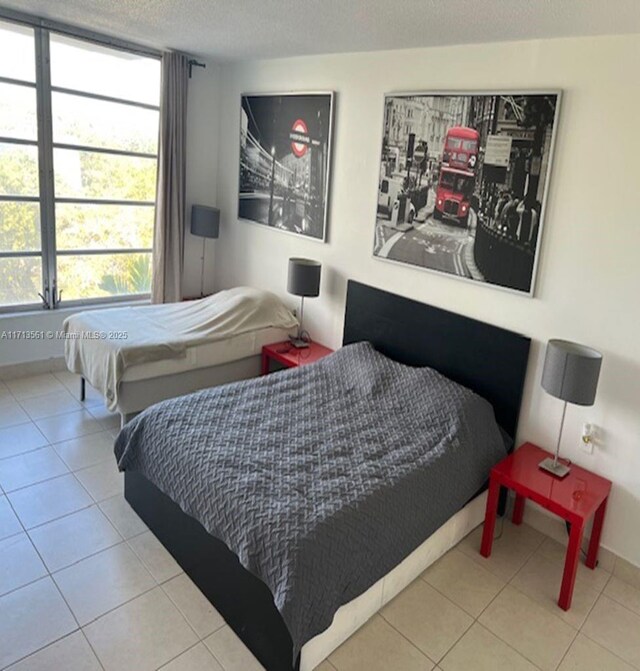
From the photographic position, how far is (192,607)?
2.25 m

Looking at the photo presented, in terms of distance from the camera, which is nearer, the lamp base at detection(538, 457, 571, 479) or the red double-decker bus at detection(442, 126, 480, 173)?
the lamp base at detection(538, 457, 571, 479)

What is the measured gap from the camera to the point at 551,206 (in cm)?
271

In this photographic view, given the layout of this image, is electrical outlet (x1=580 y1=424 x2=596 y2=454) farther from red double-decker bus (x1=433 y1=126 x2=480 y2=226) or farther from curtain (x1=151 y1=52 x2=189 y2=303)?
curtain (x1=151 y1=52 x2=189 y2=303)

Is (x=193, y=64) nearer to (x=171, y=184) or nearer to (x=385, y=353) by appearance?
(x=171, y=184)

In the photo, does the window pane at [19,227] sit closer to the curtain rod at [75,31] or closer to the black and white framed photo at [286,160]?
the curtain rod at [75,31]

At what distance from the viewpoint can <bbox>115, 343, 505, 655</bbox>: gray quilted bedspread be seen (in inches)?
76.5

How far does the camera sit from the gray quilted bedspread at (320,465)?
1.94 metres

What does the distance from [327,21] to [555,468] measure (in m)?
2.59

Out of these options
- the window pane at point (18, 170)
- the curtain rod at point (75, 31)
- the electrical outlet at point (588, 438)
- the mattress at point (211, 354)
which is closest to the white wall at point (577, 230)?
the electrical outlet at point (588, 438)

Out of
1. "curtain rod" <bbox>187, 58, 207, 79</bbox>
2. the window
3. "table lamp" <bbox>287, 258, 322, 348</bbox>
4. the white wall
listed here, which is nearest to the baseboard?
the window

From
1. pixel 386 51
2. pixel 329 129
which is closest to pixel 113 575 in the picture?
pixel 329 129

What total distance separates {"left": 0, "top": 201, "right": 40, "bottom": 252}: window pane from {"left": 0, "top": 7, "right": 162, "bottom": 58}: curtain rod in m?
1.24

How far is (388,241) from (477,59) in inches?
44.4

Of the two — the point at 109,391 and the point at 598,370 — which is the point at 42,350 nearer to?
the point at 109,391
